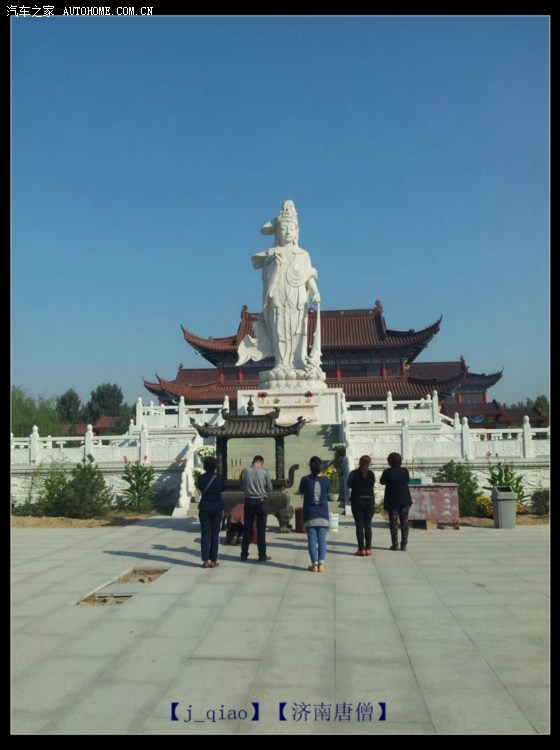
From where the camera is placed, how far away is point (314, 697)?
4.14 meters

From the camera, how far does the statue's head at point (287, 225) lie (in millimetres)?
24672

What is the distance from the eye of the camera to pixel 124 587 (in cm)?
746

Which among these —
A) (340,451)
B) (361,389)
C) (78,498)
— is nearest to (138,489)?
(78,498)

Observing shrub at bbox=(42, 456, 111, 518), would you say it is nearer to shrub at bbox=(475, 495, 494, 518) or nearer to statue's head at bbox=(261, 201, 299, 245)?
shrub at bbox=(475, 495, 494, 518)

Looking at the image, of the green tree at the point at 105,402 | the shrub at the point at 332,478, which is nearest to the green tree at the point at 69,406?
the green tree at the point at 105,402

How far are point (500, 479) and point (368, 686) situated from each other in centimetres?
1213

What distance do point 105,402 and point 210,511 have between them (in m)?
66.5

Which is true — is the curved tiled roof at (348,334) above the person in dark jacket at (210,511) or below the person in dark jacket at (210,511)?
above

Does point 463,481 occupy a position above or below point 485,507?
above

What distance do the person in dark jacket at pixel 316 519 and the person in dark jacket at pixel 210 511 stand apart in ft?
3.41

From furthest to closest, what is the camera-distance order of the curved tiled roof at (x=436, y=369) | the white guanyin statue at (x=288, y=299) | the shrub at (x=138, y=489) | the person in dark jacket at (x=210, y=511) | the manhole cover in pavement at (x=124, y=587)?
the curved tiled roof at (x=436, y=369)
the white guanyin statue at (x=288, y=299)
the shrub at (x=138, y=489)
the person in dark jacket at (x=210, y=511)
the manhole cover in pavement at (x=124, y=587)

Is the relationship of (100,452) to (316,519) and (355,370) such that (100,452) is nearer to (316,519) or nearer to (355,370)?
(316,519)

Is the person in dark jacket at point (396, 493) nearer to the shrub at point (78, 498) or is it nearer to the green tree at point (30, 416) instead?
the shrub at point (78, 498)

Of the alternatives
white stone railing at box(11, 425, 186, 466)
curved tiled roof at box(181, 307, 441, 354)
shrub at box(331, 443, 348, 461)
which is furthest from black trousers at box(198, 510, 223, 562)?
curved tiled roof at box(181, 307, 441, 354)
